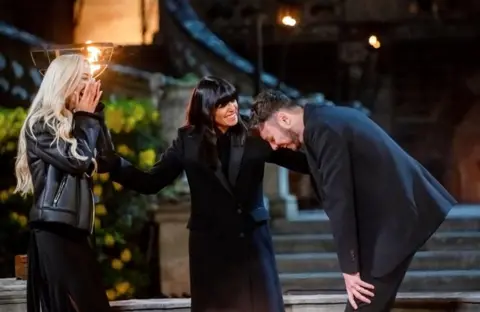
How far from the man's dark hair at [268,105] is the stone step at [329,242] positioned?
14.7 ft

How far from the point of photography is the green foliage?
7.50m

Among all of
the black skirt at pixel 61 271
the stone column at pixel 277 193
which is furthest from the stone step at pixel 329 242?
the black skirt at pixel 61 271

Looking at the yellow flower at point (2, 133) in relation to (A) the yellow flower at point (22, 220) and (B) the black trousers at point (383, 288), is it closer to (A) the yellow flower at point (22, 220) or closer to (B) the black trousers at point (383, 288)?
(A) the yellow flower at point (22, 220)

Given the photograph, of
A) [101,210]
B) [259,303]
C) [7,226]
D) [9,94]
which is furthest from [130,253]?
[9,94]

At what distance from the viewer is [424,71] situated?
15.2m

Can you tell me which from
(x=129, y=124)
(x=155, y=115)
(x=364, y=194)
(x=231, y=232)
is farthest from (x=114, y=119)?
(x=364, y=194)

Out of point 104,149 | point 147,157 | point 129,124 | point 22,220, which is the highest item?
point 129,124

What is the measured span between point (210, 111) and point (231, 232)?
66 centimetres

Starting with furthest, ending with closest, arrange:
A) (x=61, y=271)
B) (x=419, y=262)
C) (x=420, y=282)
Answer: (x=419, y=262)
(x=420, y=282)
(x=61, y=271)

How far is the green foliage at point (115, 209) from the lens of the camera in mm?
7500

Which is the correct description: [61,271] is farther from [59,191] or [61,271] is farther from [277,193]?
[277,193]

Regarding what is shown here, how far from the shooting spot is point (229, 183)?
16.4ft

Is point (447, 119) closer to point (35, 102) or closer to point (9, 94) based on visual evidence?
point (9, 94)

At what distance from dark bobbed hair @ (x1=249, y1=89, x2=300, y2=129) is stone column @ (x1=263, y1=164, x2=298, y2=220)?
477 centimetres
